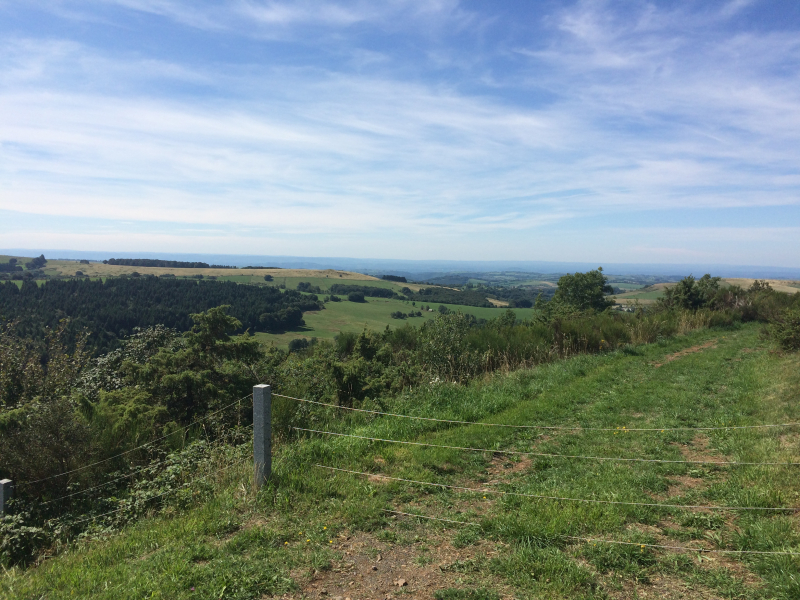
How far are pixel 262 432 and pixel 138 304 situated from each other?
48.7 meters

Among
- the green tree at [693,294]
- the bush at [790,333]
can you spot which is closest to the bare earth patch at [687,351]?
the bush at [790,333]

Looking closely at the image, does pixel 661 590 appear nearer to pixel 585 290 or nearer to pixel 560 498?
pixel 560 498

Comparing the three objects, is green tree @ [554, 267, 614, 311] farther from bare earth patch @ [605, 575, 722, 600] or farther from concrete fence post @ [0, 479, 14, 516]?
concrete fence post @ [0, 479, 14, 516]

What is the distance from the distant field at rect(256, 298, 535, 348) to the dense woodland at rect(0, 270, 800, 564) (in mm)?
24922

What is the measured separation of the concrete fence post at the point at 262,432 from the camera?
469 centimetres

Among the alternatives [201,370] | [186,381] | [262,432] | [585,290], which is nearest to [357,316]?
[585,290]

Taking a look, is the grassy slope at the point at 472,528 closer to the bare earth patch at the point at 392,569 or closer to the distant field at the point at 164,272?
the bare earth patch at the point at 392,569

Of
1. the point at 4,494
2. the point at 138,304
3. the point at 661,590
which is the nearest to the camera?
the point at 661,590

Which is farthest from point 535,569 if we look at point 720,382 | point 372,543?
point 720,382

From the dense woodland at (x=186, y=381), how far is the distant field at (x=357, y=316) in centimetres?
2492

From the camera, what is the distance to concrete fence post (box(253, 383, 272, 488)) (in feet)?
15.4

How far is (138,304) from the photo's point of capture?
45.9m

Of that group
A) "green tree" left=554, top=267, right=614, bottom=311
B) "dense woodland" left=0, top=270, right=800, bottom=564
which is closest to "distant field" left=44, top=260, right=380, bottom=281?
"green tree" left=554, top=267, right=614, bottom=311

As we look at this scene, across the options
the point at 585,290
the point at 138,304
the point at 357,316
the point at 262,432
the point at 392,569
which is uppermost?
the point at 585,290
